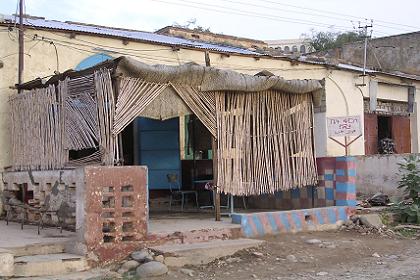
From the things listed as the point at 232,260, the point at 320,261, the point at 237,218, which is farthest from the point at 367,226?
the point at 232,260

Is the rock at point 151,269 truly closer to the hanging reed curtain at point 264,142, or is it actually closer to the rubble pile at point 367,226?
the hanging reed curtain at point 264,142

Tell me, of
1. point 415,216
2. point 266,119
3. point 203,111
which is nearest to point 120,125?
point 203,111

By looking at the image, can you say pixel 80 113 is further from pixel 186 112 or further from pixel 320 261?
pixel 320 261

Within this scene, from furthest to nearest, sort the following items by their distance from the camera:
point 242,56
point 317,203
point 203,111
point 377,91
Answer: point 377,91
point 242,56
point 317,203
point 203,111

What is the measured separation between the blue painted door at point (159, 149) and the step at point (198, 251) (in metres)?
5.13

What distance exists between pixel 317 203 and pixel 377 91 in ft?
30.5

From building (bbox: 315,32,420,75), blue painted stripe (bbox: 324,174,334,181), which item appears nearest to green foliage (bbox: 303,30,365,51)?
building (bbox: 315,32,420,75)

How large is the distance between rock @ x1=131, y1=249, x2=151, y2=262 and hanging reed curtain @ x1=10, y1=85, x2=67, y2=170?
250 cm

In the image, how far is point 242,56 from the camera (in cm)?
1541

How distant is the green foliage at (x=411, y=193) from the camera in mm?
11406

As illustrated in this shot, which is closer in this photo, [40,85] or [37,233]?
[37,233]

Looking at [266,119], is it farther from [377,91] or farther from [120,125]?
[377,91]

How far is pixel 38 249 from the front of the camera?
7602 millimetres

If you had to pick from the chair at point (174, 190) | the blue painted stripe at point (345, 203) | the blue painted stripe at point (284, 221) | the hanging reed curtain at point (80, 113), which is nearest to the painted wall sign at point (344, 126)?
the blue painted stripe at point (345, 203)
